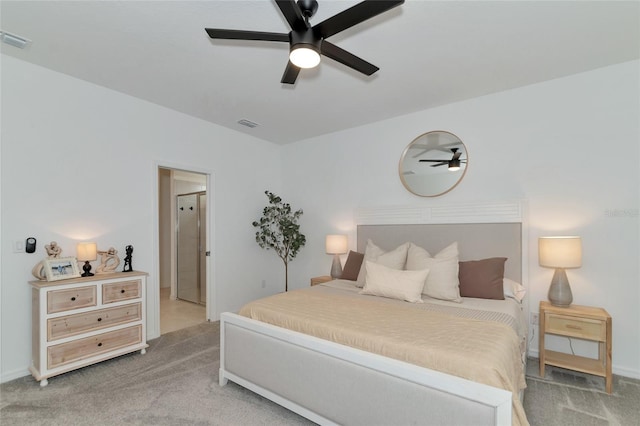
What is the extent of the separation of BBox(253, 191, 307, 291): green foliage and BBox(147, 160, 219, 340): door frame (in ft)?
2.45

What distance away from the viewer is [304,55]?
1815 millimetres

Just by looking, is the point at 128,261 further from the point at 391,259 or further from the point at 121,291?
the point at 391,259

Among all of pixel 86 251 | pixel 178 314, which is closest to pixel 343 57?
pixel 86 251

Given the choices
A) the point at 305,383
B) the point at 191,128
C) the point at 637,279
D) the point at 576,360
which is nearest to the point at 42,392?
the point at 305,383

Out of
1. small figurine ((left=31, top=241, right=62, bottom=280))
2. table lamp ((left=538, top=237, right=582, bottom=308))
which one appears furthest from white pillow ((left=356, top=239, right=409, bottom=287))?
small figurine ((left=31, top=241, right=62, bottom=280))

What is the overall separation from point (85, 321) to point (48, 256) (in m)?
0.69

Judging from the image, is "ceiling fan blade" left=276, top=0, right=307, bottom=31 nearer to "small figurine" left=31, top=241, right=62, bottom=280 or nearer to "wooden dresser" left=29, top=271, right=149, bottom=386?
"wooden dresser" left=29, top=271, right=149, bottom=386

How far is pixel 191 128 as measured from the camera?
3930 millimetres

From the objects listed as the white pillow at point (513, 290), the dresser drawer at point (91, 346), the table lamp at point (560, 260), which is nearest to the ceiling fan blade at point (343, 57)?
the table lamp at point (560, 260)

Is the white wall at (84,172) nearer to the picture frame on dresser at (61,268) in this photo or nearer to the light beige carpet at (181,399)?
the picture frame on dresser at (61,268)

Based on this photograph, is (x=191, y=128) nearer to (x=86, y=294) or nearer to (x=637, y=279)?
(x=86, y=294)

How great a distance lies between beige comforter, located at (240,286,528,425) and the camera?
1.50 metres

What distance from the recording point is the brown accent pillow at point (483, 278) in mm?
2734

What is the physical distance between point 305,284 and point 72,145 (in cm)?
342
